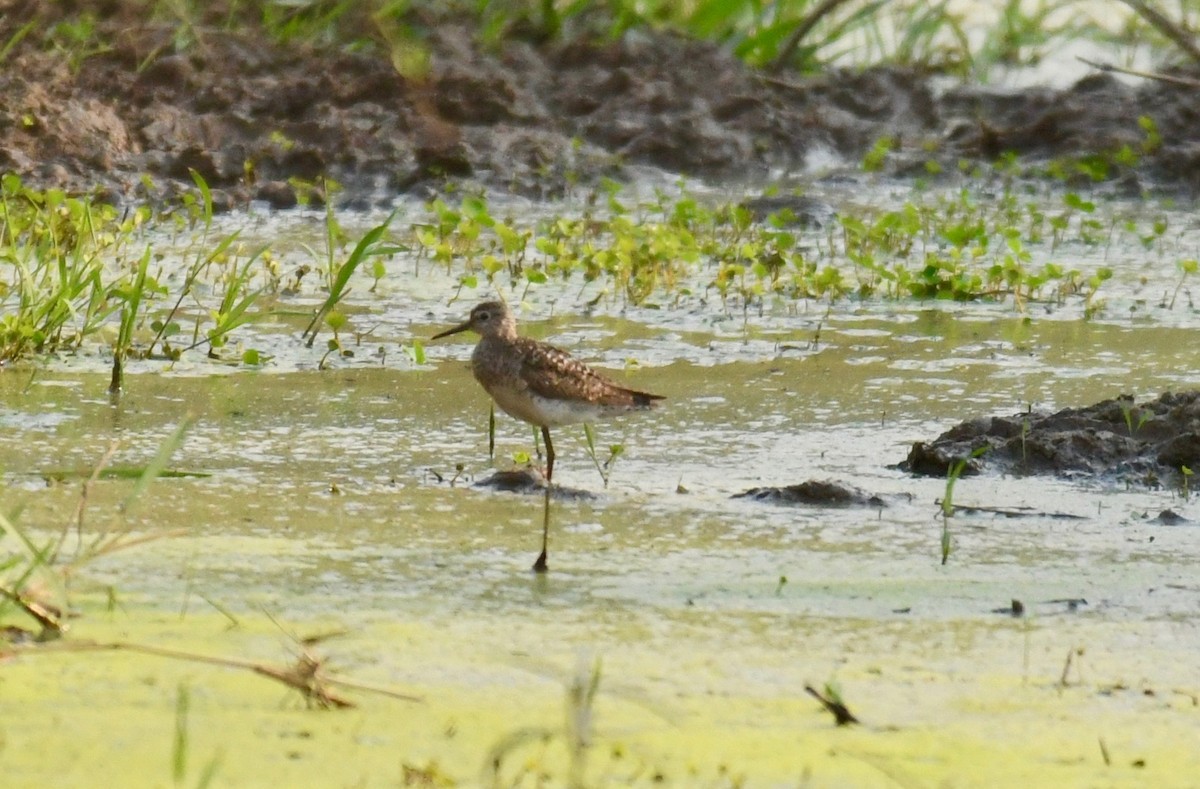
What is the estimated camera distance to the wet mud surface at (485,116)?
9641mm

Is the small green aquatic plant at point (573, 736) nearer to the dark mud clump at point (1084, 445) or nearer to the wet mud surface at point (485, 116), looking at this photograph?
the dark mud clump at point (1084, 445)

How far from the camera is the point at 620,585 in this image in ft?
13.6

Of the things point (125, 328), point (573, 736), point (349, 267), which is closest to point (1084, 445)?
point (349, 267)

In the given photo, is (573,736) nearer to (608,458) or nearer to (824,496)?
(824,496)

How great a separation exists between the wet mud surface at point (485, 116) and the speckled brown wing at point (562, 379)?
4.36 m

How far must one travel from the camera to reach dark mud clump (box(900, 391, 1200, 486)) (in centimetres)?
513

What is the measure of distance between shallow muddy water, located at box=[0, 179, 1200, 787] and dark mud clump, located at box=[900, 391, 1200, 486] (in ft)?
0.25

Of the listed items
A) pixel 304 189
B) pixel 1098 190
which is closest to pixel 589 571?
pixel 304 189

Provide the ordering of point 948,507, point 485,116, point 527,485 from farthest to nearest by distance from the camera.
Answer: point 485,116 < point 527,485 < point 948,507

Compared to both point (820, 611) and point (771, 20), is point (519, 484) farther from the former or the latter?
point (771, 20)

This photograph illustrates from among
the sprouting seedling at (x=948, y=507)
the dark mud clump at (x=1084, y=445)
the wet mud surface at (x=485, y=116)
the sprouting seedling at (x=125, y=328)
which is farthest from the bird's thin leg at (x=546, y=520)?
the wet mud surface at (x=485, y=116)

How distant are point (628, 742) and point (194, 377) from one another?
10.8 feet

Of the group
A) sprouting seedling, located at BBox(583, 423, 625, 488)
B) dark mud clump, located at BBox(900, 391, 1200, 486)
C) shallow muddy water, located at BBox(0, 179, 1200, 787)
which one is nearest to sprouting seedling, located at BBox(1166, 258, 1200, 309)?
shallow muddy water, located at BBox(0, 179, 1200, 787)

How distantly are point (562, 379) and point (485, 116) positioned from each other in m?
5.57
